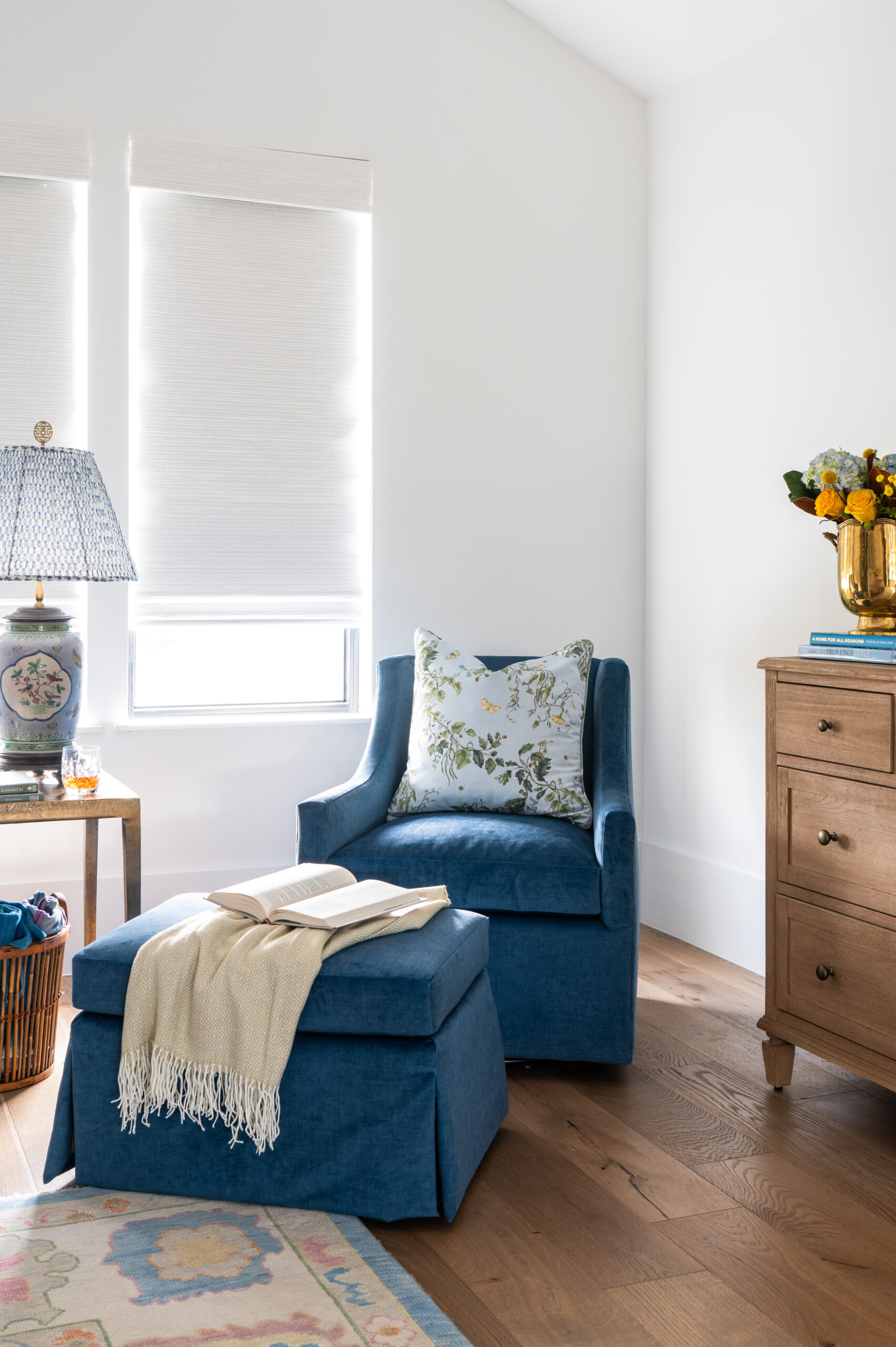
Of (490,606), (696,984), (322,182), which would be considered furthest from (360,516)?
(696,984)

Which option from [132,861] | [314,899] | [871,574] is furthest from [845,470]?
[132,861]

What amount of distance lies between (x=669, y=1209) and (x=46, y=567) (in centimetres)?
182

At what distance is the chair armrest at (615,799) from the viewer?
2.48 m

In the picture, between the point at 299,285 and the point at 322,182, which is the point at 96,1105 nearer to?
the point at 299,285

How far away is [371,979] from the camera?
1.85m

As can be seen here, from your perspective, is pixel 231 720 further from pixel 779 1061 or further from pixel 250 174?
pixel 779 1061

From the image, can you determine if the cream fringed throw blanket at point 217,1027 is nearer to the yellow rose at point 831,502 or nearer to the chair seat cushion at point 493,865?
the chair seat cushion at point 493,865

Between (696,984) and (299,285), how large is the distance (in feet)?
7.63

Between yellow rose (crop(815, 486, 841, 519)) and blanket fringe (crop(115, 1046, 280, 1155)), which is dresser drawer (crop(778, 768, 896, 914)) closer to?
yellow rose (crop(815, 486, 841, 519))

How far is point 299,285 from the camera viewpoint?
134 inches

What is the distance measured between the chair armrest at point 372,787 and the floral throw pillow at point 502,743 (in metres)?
0.07

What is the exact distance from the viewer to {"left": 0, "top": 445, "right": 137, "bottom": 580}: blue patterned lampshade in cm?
253

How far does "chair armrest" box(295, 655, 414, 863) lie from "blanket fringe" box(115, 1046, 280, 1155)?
2.42 ft

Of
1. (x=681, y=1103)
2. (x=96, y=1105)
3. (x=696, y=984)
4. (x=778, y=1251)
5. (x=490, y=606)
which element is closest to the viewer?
(x=778, y=1251)
